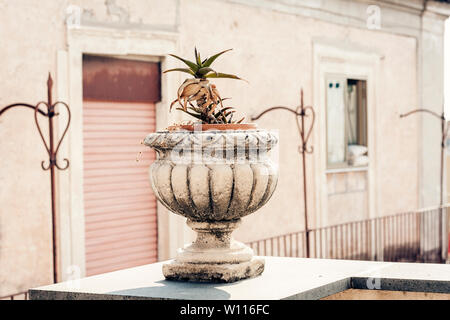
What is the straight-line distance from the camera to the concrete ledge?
4.64 metres

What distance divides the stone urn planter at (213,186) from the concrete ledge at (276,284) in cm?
13

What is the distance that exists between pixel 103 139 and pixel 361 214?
243 inches

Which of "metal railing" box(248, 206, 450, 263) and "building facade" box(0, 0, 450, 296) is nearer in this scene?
"building facade" box(0, 0, 450, 296)

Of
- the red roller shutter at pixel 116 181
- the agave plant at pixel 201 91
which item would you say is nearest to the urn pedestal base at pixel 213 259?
the agave plant at pixel 201 91

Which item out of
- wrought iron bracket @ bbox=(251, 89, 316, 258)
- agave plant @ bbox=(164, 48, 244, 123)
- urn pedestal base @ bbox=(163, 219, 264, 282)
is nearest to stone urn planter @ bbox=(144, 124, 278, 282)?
urn pedestal base @ bbox=(163, 219, 264, 282)

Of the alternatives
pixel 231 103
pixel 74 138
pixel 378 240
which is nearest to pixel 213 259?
pixel 74 138

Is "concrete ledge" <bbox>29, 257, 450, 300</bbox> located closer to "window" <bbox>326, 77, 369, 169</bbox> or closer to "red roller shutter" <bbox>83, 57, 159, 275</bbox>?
"red roller shutter" <bbox>83, 57, 159, 275</bbox>

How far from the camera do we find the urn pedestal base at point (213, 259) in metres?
4.99

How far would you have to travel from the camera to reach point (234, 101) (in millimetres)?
10664

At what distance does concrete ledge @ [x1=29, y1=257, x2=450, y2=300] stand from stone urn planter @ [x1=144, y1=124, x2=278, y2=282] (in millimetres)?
127

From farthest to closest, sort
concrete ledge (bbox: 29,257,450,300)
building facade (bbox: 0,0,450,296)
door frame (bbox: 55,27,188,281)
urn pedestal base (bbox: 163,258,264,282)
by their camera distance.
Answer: door frame (bbox: 55,27,188,281) → building facade (bbox: 0,0,450,296) → urn pedestal base (bbox: 163,258,264,282) → concrete ledge (bbox: 29,257,450,300)
